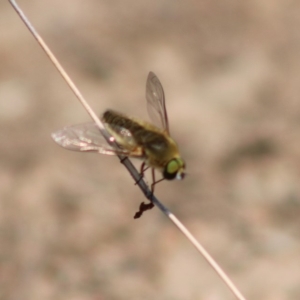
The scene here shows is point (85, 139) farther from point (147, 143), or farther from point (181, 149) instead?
point (181, 149)

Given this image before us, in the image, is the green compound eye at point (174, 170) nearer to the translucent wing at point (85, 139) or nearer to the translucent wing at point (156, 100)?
the translucent wing at point (85, 139)

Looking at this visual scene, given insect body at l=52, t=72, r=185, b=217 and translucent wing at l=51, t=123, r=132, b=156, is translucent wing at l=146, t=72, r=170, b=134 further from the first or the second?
translucent wing at l=51, t=123, r=132, b=156

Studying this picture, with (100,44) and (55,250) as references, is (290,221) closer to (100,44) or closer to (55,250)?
(55,250)

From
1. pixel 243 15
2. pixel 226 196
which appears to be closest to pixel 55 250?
pixel 226 196

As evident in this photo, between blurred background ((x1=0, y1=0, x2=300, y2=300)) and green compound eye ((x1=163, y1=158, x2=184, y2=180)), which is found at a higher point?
green compound eye ((x1=163, y1=158, x2=184, y2=180))

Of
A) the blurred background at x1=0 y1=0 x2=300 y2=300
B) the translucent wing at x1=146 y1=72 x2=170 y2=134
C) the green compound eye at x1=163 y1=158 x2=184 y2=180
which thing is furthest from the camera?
the blurred background at x1=0 y1=0 x2=300 y2=300

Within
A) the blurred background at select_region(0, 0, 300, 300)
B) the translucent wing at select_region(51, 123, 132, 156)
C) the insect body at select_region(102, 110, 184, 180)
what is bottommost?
the blurred background at select_region(0, 0, 300, 300)

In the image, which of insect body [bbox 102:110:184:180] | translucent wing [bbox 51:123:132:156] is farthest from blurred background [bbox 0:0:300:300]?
translucent wing [bbox 51:123:132:156]

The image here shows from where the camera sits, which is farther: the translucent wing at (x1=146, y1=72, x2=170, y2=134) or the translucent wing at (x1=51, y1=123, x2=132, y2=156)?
the translucent wing at (x1=146, y1=72, x2=170, y2=134)
